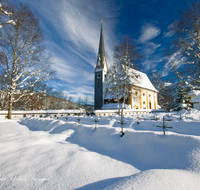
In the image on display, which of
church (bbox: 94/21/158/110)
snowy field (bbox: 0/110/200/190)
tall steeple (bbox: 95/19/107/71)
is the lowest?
snowy field (bbox: 0/110/200/190)

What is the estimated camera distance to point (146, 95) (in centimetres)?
3688

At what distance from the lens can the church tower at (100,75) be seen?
119 feet

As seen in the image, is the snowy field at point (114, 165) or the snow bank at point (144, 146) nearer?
the snowy field at point (114, 165)

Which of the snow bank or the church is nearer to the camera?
the snow bank

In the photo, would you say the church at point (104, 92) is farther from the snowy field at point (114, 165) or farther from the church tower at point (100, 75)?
the snowy field at point (114, 165)

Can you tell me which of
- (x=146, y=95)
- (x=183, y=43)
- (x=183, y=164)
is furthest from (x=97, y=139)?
(x=146, y=95)

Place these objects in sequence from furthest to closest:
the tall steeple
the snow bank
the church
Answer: the tall steeple < the church < the snow bank

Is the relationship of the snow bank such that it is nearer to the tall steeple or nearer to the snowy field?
the snowy field

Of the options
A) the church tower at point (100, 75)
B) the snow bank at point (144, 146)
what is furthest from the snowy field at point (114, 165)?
the church tower at point (100, 75)

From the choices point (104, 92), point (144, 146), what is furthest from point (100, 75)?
point (144, 146)

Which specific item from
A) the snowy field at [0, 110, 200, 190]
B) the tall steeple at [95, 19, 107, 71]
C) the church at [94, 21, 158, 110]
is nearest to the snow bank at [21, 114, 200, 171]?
the snowy field at [0, 110, 200, 190]

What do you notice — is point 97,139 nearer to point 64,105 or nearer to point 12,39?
point 12,39

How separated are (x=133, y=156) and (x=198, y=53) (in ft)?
42.5

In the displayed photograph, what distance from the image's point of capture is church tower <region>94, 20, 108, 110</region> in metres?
36.4
